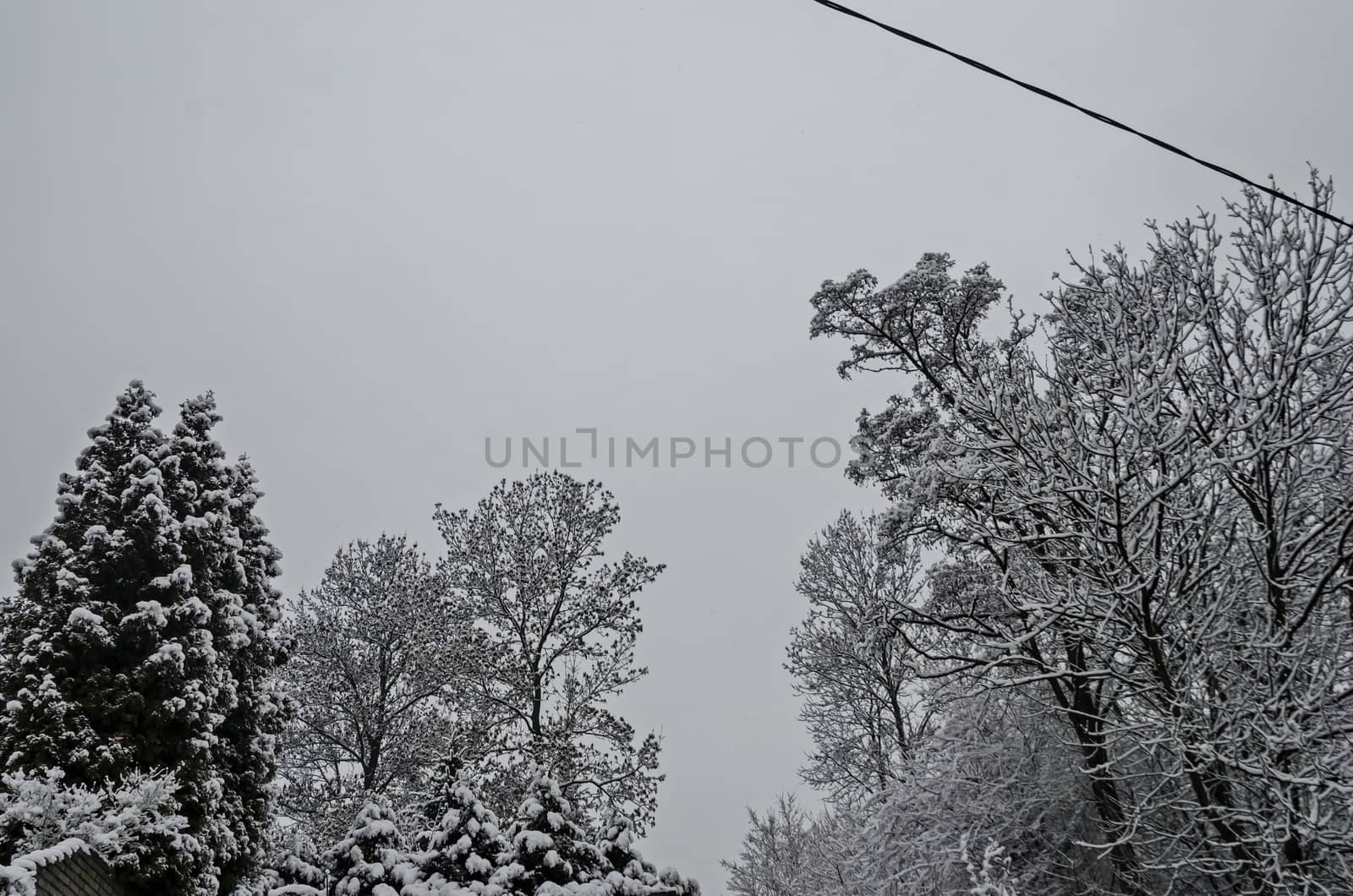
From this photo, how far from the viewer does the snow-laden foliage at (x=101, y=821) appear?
7840 mm

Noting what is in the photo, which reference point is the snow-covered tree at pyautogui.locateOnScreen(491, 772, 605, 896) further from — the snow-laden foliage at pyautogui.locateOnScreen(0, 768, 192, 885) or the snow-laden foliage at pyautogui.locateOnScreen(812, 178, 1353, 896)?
the snow-laden foliage at pyautogui.locateOnScreen(812, 178, 1353, 896)

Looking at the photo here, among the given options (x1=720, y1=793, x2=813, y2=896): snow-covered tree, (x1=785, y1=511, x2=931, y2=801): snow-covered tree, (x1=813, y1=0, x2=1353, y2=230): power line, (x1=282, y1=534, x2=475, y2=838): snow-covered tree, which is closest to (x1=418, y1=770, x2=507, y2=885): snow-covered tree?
(x1=282, y1=534, x2=475, y2=838): snow-covered tree

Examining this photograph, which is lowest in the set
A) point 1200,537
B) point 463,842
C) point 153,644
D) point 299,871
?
point 299,871

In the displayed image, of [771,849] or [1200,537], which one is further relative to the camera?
[771,849]

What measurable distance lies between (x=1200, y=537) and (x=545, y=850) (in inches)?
290

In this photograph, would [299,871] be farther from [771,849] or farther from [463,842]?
[771,849]

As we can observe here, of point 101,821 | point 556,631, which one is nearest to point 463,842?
point 101,821

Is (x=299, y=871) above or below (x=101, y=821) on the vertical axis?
below

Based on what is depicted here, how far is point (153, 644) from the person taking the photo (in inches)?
441

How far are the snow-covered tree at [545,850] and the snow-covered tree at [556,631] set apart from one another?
3716 millimetres

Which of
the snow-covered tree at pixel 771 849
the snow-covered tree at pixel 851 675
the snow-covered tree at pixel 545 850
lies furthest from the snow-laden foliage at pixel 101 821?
the snow-covered tree at pixel 771 849

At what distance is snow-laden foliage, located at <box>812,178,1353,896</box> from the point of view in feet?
19.2

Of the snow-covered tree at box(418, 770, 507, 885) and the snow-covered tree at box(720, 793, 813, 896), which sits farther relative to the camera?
the snow-covered tree at box(720, 793, 813, 896)

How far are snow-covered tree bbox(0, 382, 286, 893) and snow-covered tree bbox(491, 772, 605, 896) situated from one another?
374cm
